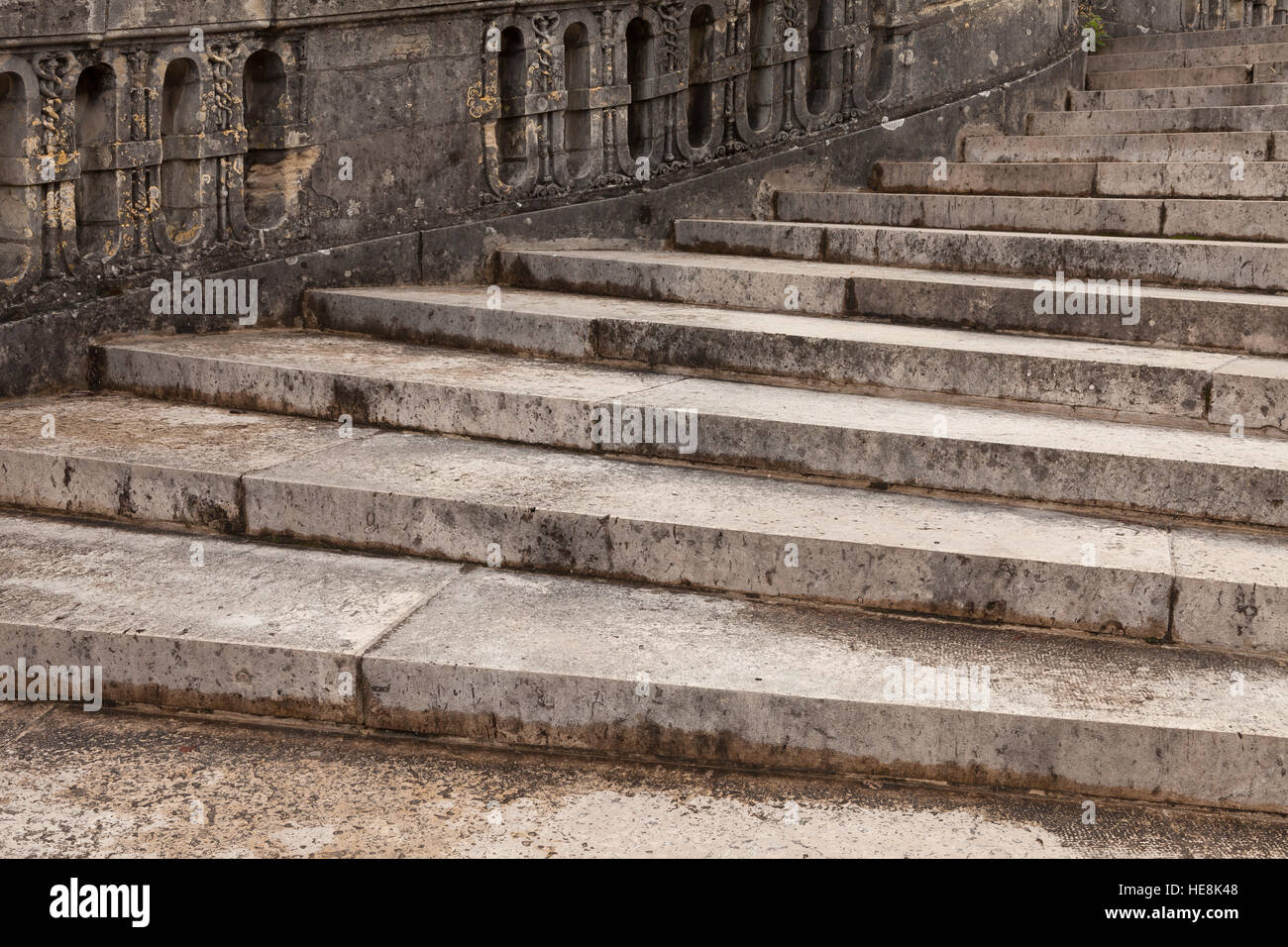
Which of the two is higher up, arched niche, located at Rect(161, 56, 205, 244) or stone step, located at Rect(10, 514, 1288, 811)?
arched niche, located at Rect(161, 56, 205, 244)

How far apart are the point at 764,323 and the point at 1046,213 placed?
1.70 metres

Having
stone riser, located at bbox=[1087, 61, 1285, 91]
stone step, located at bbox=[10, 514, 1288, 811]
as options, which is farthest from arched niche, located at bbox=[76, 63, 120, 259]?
stone riser, located at bbox=[1087, 61, 1285, 91]

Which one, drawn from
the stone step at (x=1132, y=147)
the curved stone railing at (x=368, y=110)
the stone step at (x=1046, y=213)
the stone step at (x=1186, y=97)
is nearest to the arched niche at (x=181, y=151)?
the curved stone railing at (x=368, y=110)

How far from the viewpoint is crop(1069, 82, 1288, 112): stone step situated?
25.0 feet

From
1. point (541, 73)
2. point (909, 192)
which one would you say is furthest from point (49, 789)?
point (909, 192)

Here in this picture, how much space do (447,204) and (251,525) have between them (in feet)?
8.12

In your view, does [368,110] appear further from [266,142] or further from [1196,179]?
[1196,179]

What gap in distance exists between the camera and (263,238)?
6207 mm

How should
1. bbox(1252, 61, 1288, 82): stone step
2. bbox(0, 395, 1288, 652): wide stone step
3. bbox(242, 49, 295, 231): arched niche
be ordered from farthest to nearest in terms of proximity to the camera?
bbox(1252, 61, 1288, 82): stone step → bbox(242, 49, 295, 231): arched niche → bbox(0, 395, 1288, 652): wide stone step

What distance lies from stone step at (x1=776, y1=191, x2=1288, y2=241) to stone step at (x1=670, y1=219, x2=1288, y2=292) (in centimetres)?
9

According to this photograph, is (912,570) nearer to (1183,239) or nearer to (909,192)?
(1183,239)

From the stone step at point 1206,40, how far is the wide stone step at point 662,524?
19.3ft

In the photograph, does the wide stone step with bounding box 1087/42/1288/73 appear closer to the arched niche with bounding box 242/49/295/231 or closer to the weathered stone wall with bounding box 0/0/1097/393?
the weathered stone wall with bounding box 0/0/1097/393

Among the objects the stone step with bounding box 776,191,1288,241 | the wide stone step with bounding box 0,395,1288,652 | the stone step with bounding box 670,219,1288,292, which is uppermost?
the stone step with bounding box 776,191,1288,241
